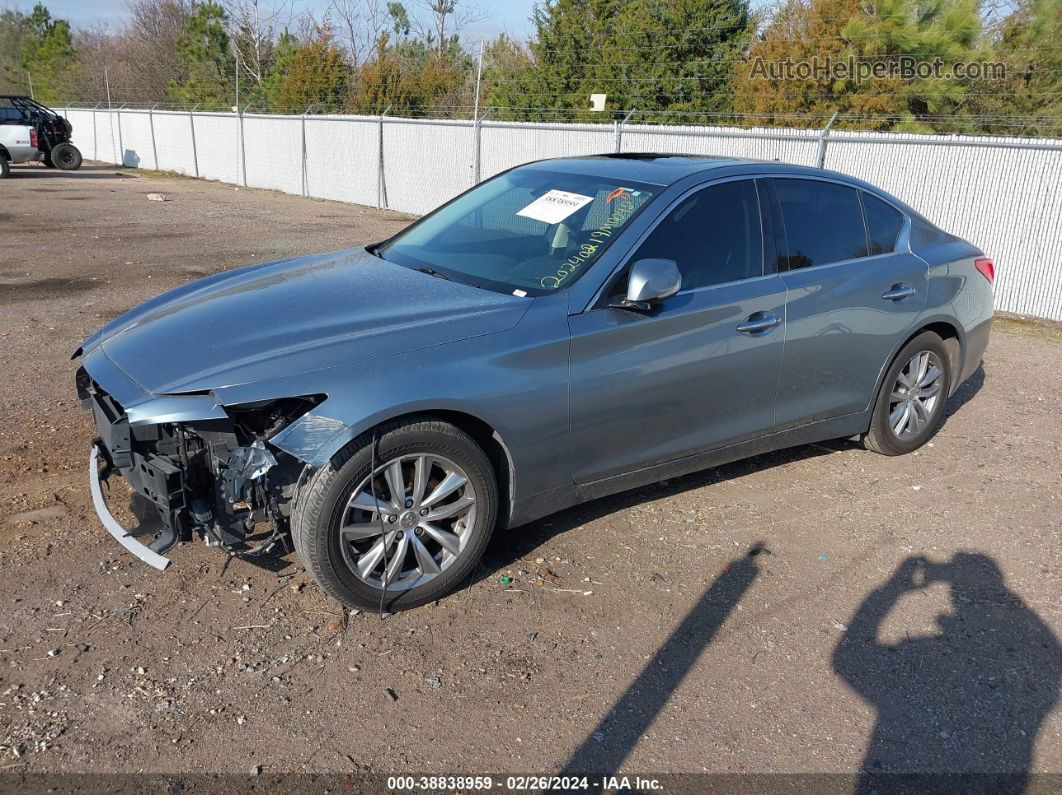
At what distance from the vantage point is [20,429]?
211 inches

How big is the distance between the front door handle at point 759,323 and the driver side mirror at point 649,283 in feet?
1.91

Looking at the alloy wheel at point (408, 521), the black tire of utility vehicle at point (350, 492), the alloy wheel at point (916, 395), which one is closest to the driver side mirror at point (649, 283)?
the black tire of utility vehicle at point (350, 492)

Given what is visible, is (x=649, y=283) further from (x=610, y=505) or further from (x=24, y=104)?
(x=24, y=104)

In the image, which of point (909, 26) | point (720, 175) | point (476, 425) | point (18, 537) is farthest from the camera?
point (909, 26)

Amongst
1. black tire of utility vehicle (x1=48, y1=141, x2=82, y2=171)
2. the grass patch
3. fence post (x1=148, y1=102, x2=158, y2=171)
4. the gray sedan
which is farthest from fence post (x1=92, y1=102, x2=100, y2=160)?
the gray sedan

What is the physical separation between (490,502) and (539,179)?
1968 millimetres

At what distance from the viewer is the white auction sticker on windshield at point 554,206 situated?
4410 millimetres

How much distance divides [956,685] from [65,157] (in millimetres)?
28547

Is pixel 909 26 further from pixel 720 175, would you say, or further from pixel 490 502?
pixel 490 502

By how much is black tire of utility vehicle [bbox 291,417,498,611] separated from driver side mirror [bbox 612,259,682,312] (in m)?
0.94

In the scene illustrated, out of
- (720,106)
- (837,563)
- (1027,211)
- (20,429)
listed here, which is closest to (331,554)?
(837,563)

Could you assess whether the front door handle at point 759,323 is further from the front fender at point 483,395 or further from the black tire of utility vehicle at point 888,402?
the black tire of utility vehicle at point 888,402

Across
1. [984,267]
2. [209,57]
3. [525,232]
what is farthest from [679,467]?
[209,57]

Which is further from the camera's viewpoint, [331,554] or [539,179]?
[539,179]
